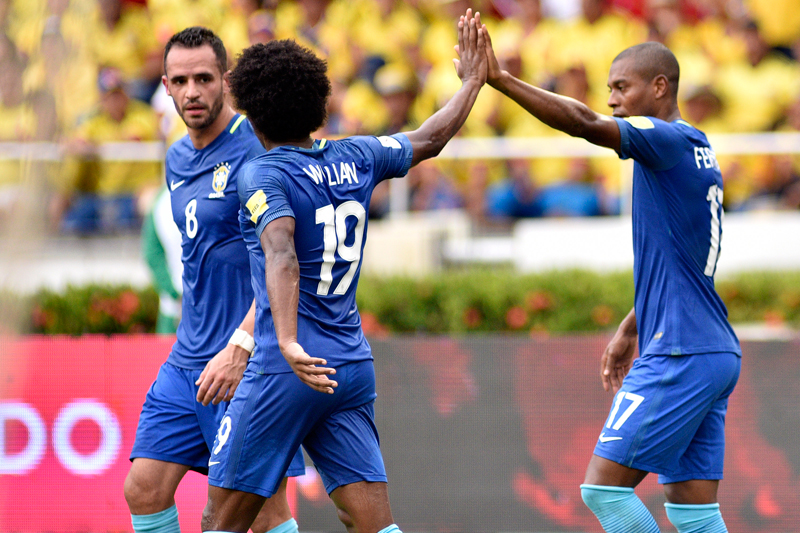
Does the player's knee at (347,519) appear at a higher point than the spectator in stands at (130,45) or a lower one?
lower

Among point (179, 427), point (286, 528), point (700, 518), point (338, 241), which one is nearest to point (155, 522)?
point (179, 427)

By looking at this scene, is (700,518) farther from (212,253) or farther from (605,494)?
(212,253)

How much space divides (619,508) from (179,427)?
1.99 meters

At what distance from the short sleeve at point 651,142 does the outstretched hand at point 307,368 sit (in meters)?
1.59

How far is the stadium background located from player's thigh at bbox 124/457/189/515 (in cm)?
198

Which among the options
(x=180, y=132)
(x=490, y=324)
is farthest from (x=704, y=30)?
(x=180, y=132)

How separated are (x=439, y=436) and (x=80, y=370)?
2503mm

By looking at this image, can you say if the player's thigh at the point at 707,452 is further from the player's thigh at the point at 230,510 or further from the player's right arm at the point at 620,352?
the player's thigh at the point at 230,510

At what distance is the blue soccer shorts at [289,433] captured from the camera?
355 cm

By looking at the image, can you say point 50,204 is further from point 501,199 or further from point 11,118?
point 501,199

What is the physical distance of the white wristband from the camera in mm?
3820

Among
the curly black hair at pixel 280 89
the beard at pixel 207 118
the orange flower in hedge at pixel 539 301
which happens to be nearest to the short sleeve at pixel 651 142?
the curly black hair at pixel 280 89

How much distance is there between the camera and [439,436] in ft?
21.5

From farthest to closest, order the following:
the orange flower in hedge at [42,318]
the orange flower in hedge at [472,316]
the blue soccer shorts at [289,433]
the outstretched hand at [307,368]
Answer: the orange flower in hedge at [42,318], the orange flower in hedge at [472,316], the blue soccer shorts at [289,433], the outstretched hand at [307,368]
